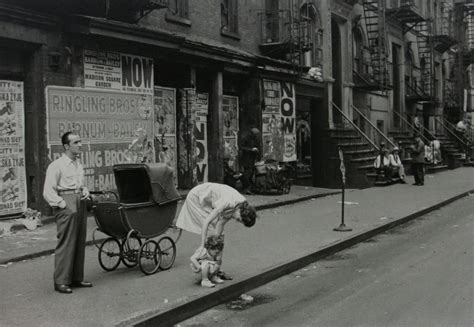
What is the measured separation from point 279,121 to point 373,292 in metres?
13.4

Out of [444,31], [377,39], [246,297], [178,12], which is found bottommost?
[246,297]

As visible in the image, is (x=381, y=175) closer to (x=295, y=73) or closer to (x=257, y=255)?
(x=295, y=73)

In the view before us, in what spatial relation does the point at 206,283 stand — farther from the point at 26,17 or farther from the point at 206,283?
the point at 26,17

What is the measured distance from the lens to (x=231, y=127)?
1866 centimetres

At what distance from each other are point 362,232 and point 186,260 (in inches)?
157

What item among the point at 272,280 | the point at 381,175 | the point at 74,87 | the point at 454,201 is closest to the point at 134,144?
the point at 74,87

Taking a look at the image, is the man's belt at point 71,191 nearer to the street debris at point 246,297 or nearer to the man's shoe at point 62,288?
the man's shoe at point 62,288

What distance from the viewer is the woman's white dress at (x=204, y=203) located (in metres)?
6.92

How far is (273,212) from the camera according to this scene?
14.7 meters

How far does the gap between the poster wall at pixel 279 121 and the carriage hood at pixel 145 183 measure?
10995 millimetres

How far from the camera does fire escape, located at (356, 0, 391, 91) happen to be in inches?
1055

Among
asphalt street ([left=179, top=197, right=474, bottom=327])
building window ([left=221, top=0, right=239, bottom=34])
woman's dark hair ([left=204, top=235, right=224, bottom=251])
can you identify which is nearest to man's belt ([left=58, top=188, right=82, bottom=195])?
woman's dark hair ([left=204, top=235, right=224, bottom=251])

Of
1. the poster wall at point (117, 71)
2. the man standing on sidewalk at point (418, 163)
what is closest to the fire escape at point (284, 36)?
the man standing on sidewalk at point (418, 163)

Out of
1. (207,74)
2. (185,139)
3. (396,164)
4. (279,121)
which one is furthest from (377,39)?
(185,139)
